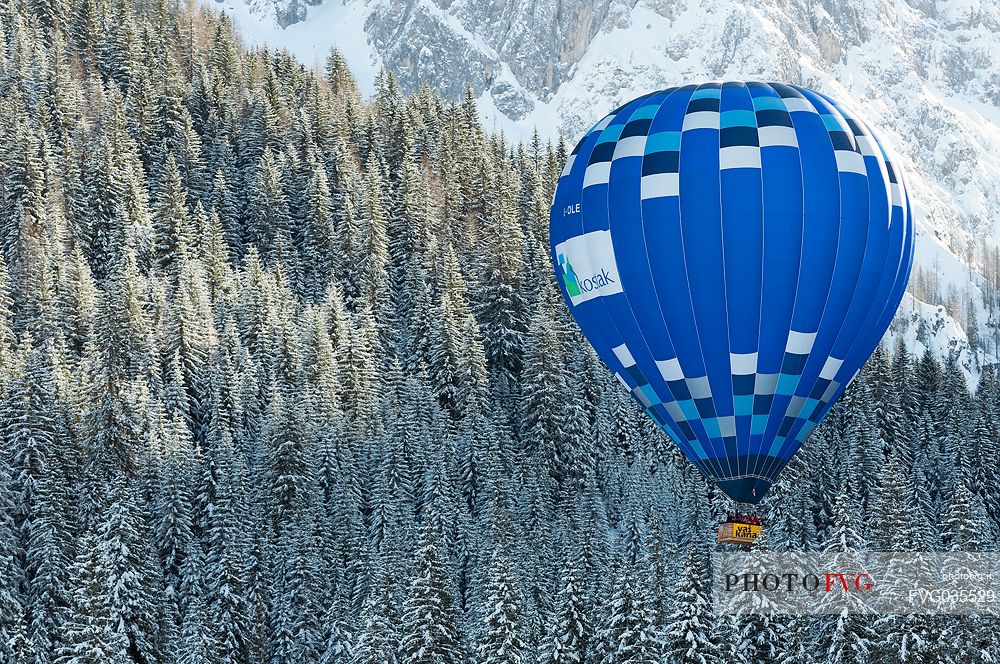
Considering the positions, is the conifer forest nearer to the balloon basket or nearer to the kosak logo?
the kosak logo

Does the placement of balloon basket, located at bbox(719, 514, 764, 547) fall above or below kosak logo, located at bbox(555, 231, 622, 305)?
below

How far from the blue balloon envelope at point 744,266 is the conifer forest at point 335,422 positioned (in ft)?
36.1

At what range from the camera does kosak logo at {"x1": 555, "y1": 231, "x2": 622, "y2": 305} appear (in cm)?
4153

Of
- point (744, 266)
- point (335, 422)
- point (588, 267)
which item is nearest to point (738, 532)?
point (744, 266)

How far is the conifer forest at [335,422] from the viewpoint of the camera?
180 feet

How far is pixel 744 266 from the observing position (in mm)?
39781

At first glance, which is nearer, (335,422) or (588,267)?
(588,267)

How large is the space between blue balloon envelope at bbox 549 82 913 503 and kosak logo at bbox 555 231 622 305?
5cm

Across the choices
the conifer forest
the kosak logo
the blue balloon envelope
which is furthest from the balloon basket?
the conifer forest

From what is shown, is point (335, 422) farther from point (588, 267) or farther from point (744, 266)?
point (744, 266)

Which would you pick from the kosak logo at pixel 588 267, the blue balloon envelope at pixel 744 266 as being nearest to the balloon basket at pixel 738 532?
the blue balloon envelope at pixel 744 266

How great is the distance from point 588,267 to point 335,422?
1572 inches

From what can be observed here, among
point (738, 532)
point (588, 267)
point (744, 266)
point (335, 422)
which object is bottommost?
point (738, 532)

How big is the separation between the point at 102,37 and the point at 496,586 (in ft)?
307
